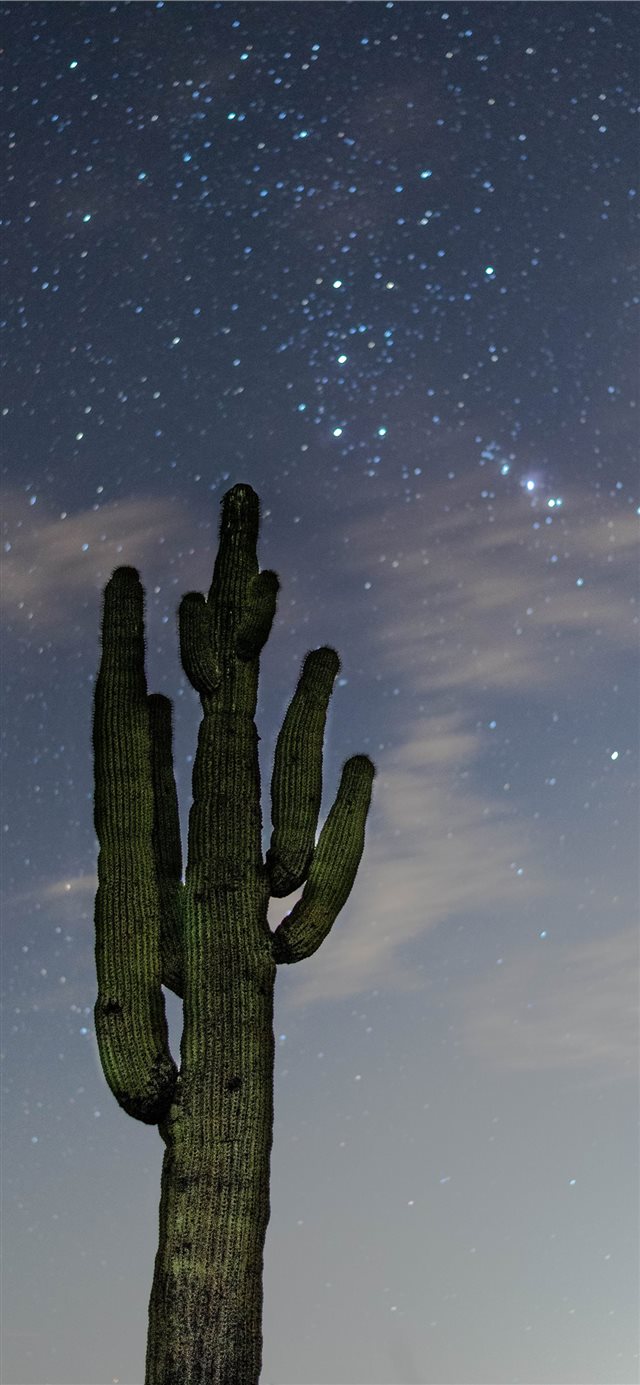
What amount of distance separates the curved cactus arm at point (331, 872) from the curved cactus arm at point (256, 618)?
903 mm

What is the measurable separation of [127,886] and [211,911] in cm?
48

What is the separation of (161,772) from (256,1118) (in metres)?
2.11

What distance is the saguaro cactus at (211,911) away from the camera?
21.1 ft

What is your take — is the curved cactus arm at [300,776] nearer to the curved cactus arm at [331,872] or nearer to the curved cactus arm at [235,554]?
the curved cactus arm at [331,872]

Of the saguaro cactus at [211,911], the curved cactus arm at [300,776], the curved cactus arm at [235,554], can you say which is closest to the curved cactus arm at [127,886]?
the saguaro cactus at [211,911]

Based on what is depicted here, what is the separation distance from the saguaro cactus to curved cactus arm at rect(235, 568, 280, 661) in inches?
0.4

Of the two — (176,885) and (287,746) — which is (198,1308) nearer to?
(176,885)

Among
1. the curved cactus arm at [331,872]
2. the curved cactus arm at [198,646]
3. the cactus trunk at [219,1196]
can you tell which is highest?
the curved cactus arm at [198,646]

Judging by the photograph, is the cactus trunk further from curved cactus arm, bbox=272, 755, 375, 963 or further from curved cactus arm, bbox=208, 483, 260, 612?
curved cactus arm, bbox=208, 483, 260, 612

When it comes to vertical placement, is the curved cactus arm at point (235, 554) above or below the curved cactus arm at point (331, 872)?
above

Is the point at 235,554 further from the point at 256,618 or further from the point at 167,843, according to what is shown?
the point at 167,843

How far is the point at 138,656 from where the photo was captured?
305 inches

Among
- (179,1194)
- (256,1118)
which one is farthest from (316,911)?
(179,1194)

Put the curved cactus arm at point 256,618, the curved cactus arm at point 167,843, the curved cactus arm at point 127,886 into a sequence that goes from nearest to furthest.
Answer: the curved cactus arm at point 127,886 → the curved cactus arm at point 167,843 → the curved cactus arm at point 256,618
